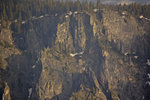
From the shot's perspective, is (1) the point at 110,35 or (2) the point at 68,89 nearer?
(2) the point at 68,89

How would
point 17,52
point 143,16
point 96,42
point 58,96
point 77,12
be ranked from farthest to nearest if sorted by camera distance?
point 143,16, point 77,12, point 96,42, point 17,52, point 58,96

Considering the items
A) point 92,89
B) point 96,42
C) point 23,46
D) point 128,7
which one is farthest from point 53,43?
point 128,7

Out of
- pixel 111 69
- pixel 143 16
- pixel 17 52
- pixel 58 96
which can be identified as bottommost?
pixel 58 96

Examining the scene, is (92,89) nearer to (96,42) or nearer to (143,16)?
(96,42)

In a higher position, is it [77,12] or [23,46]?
[77,12]

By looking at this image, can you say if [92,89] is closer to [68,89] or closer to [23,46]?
[68,89]

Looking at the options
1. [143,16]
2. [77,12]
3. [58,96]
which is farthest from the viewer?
[143,16]

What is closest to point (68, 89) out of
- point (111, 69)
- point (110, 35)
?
point (111, 69)
